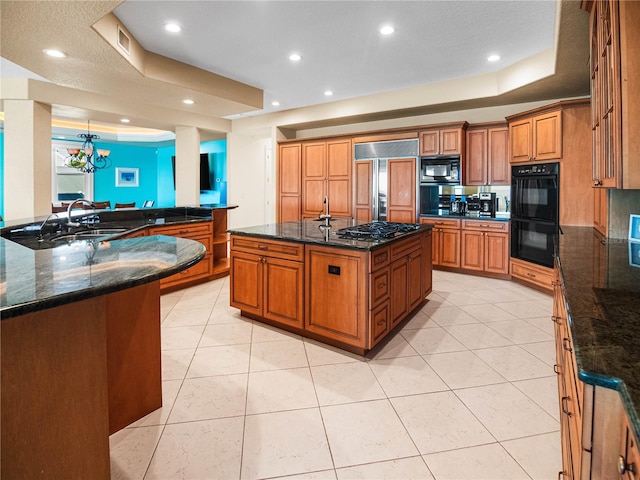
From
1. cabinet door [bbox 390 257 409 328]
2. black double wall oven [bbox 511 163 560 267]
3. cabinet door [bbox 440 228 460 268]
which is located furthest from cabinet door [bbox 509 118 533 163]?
cabinet door [bbox 390 257 409 328]

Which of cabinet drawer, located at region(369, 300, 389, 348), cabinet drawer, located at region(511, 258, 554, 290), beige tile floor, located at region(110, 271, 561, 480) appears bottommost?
beige tile floor, located at region(110, 271, 561, 480)

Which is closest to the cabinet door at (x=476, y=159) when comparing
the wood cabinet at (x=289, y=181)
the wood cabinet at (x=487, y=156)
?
the wood cabinet at (x=487, y=156)

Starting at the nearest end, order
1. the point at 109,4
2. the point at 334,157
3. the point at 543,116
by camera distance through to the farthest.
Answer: the point at 109,4, the point at 543,116, the point at 334,157

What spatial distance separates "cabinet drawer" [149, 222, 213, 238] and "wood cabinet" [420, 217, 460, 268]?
10.8 ft

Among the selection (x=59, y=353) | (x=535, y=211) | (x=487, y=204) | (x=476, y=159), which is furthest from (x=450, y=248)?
(x=59, y=353)

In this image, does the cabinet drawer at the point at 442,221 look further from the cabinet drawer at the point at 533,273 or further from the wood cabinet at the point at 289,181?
the wood cabinet at the point at 289,181

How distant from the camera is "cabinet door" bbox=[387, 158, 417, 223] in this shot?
570 centimetres

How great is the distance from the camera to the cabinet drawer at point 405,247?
116 inches

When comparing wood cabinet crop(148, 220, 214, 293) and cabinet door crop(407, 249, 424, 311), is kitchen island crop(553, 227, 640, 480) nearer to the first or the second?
cabinet door crop(407, 249, 424, 311)

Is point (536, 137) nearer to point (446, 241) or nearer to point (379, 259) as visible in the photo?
point (446, 241)

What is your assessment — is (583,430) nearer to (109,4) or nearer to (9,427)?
(9,427)

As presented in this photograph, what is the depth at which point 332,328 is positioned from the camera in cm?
280

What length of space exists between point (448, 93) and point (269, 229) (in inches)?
142

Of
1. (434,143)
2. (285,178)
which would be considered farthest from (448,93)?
(285,178)
